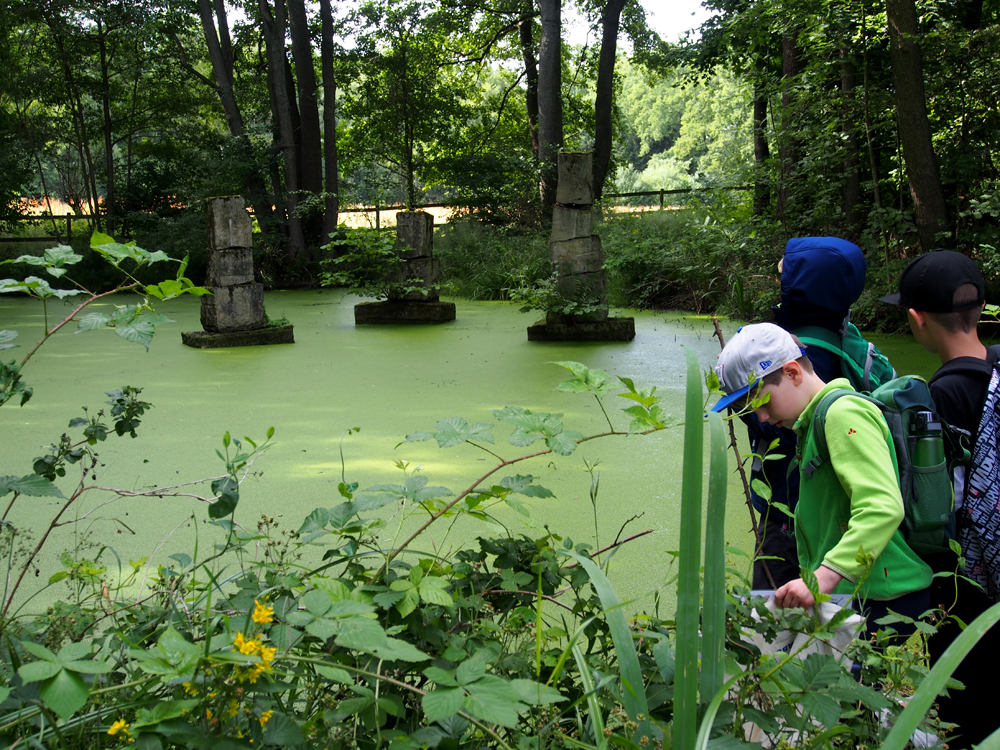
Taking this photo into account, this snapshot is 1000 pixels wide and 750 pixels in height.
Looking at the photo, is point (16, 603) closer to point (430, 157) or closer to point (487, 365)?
point (487, 365)

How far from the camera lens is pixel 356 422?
4359 millimetres

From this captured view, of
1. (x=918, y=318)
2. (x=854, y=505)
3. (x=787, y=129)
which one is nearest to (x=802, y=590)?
(x=854, y=505)

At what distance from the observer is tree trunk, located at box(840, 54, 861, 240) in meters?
7.36

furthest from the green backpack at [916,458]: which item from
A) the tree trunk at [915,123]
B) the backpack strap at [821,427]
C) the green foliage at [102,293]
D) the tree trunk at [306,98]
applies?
the tree trunk at [306,98]

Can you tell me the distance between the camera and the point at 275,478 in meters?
3.39

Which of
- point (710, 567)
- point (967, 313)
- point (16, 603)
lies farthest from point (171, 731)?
point (16, 603)

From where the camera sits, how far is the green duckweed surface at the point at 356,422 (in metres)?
2.79

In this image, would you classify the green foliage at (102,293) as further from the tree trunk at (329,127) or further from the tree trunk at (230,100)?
the tree trunk at (230,100)

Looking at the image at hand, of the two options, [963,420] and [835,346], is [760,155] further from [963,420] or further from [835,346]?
[963,420]

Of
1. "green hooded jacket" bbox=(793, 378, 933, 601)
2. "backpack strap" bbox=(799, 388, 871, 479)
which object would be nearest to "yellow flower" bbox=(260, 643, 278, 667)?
"green hooded jacket" bbox=(793, 378, 933, 601)

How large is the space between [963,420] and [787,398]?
37 centimetres

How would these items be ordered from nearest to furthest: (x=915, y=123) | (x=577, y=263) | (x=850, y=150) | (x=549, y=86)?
(x=915, y=123), (x=577, y=263), (x=850, y=150), (x=549, y=86)

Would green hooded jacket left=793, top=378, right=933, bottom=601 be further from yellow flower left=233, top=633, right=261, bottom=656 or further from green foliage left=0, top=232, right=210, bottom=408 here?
green foliage left=0, top=232, right=210, bottom=408

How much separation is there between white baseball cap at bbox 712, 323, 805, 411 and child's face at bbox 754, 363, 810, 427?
0.10 feet
